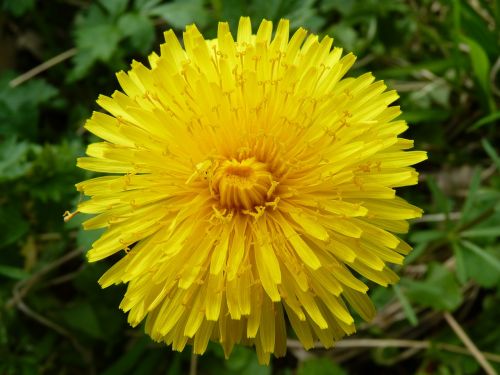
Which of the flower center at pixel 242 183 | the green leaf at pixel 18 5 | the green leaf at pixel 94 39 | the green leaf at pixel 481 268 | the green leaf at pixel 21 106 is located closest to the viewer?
the flower center at pixel 242 183

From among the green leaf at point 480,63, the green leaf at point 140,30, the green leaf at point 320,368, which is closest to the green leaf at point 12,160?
the green leaf at point 140,30

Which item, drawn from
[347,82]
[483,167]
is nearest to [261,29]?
[347,82]

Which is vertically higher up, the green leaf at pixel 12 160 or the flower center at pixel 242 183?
the green leaf at pixel 12 160

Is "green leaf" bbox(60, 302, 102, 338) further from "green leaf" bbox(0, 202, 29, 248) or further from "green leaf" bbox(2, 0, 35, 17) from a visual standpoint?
"green leaf" bbox(2, 0, 35, 17)

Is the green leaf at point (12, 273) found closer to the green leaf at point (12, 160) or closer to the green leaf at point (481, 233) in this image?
the green leaf at point (12, 160)

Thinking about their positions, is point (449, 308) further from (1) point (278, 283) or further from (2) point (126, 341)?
(2) point (126, 341)

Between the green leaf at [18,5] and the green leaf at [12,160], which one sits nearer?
the green leaf at [12,160]
